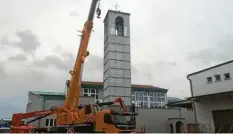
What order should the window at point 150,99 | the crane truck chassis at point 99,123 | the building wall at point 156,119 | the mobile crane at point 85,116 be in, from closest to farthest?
1. the crane truck chassis at point 99,123
2. the mobile crane at point 85,116
3. the building wall at point 156,119
4. the window at point 150,99

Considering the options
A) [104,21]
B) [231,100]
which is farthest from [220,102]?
[104,21]

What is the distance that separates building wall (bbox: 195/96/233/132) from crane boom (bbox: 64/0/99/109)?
42.0ft

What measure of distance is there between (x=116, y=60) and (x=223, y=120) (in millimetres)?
20860

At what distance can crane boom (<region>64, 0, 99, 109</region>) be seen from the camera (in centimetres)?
1606

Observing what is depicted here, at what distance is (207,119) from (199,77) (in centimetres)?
432

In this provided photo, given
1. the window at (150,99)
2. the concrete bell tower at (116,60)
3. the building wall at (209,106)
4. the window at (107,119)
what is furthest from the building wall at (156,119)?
the window at (107,119)

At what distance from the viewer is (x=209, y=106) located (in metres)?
21.7

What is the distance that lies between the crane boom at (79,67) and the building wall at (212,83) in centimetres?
1276

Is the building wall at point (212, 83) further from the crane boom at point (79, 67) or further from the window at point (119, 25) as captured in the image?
the window at point (119, 25)

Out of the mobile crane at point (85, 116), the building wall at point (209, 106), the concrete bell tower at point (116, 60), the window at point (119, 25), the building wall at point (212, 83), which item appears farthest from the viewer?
the window at point (119, 25)

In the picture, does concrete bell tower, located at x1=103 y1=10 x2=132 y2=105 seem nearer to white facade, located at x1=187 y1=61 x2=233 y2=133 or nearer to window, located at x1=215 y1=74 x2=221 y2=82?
white facade, located at x1=187 y1=61 x2=233 y2=133

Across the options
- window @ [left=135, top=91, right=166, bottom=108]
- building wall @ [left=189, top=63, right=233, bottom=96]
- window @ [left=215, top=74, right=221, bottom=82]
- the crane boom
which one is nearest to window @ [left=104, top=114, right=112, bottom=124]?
the crane boom

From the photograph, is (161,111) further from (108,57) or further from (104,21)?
(104,21)

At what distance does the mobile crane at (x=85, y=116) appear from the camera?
43.6ft
